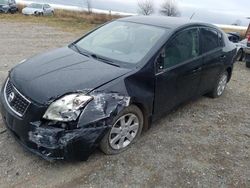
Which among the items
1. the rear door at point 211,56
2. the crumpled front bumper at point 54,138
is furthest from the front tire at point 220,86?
the crumpled front bumper at point 54,138

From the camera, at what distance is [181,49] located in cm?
422

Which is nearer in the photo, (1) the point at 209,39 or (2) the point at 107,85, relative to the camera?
(2) the point at 107,85

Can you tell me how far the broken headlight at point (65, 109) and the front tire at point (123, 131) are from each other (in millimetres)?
482

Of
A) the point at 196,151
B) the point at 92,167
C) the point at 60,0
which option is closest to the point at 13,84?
the point at 92,167

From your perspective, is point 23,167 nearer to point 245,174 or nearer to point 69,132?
point 69,132

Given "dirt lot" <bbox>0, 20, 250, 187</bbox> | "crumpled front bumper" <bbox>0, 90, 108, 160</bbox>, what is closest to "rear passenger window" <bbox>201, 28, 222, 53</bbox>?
"dirt lot" <bbox>0, 20, 250, 187</bbox>

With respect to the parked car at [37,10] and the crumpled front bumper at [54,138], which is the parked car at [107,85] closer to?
the crumpled front bumper at [54,138]

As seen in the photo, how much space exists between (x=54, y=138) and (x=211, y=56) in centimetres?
313

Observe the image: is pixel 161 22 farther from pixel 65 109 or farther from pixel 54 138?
pixel 54 138

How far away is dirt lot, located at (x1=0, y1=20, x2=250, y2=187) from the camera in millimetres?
3123

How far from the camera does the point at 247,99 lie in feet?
19.2

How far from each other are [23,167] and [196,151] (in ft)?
7.06

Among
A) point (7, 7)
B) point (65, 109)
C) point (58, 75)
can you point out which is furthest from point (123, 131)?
point (7, 7)

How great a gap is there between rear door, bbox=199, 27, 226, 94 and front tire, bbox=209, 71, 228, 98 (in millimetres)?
198
